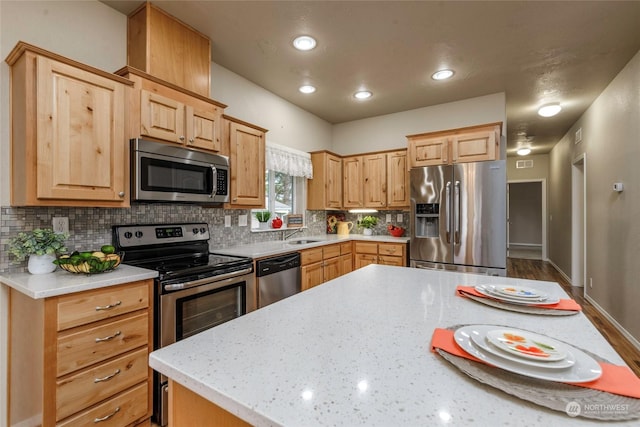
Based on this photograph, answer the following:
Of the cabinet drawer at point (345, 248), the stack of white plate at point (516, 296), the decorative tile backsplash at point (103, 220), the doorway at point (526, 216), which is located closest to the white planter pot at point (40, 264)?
the decorative tile backsplash at point (103, 220)

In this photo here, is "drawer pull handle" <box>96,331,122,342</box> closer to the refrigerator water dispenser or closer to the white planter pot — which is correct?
the white planter pot

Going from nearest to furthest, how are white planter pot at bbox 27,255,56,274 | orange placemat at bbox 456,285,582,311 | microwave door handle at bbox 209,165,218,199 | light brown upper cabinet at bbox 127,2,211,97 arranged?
orange placemat at bbox 456,285,582,311, white planter pot at bbox 27,255,56,274, light brown upper cabinet at bbox 127,2,211,97, microwave door handle at bbox 209,165,218,199

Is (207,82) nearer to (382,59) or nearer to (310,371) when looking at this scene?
(382,59)

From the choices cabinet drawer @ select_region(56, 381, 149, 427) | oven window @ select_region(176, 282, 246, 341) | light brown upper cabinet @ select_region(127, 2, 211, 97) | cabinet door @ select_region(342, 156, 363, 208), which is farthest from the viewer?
cabinet door @ select_region(342, 156, 363, 208)

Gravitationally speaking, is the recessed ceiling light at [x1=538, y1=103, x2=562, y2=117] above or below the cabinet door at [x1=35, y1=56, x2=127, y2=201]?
above

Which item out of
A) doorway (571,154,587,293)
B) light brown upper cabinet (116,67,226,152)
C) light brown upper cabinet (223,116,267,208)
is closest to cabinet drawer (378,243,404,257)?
light brown upper cabinet (223,116,267,208)

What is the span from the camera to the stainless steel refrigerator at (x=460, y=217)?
10.6 feet

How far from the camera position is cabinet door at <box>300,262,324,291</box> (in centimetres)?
320

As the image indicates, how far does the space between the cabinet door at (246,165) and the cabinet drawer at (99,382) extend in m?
1.44

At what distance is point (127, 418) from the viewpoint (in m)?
1.71

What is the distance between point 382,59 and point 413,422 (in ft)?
10.2

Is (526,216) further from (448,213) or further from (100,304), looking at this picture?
(100,304)

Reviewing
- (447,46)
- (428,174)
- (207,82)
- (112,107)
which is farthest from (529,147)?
(112,107)

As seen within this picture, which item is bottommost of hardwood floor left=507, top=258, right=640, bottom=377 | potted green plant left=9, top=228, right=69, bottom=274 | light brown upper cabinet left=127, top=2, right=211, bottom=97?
hardwood floor left=507, top=258, right=640, bottom=377
